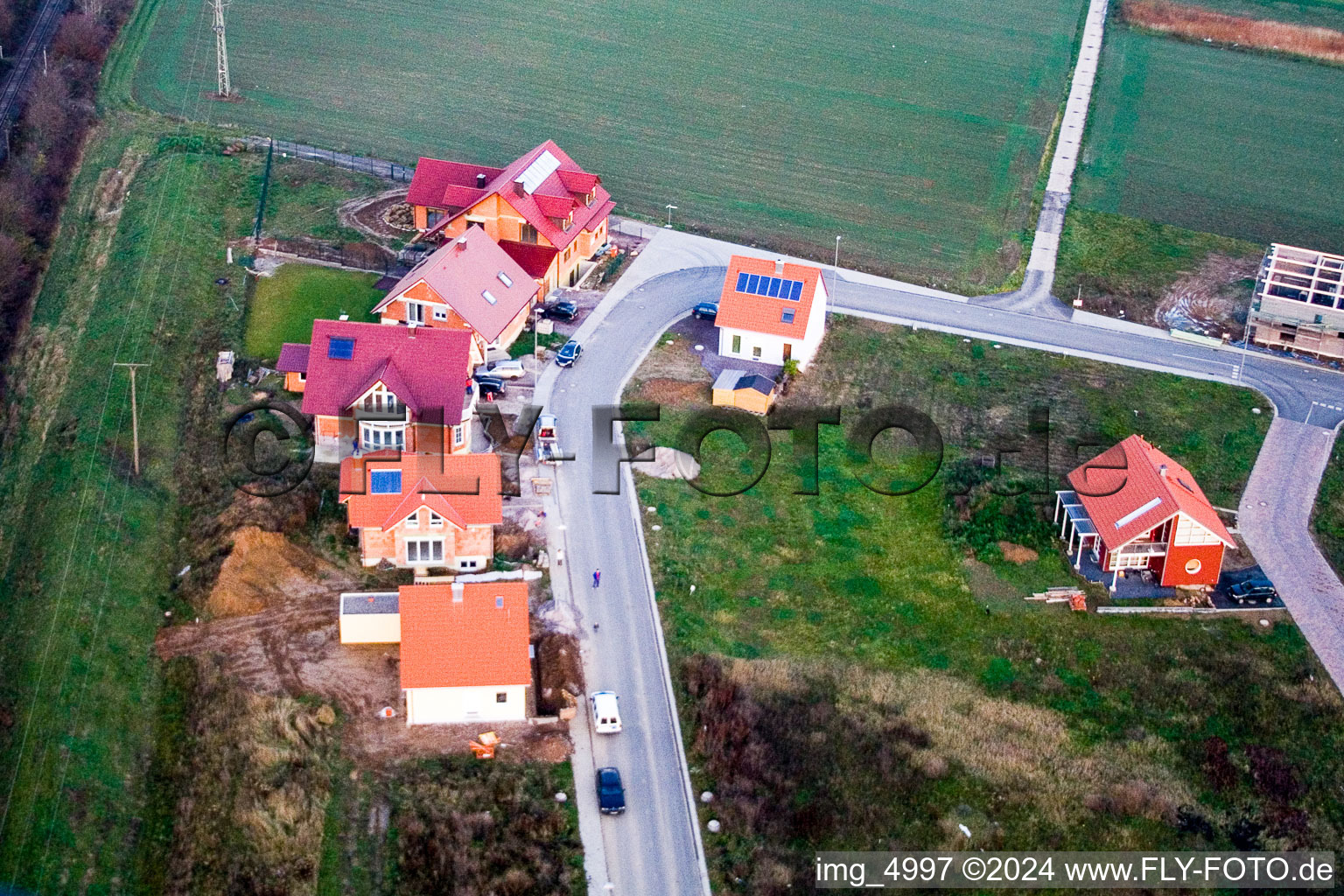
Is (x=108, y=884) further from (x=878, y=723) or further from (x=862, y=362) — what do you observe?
(x=862, y=362)

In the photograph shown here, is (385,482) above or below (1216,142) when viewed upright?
below

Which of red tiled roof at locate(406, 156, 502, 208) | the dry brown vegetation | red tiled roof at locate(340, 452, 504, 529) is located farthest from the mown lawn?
the dry brown vegetation

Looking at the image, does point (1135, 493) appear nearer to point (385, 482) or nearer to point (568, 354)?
point (568, 354)

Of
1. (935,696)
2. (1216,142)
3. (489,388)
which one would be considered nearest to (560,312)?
(489,388)

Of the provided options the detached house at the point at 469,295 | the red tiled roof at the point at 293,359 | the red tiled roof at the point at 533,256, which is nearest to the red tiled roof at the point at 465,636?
the detached house at the point at 469,295

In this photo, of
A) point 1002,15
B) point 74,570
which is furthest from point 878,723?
point 1002,15
